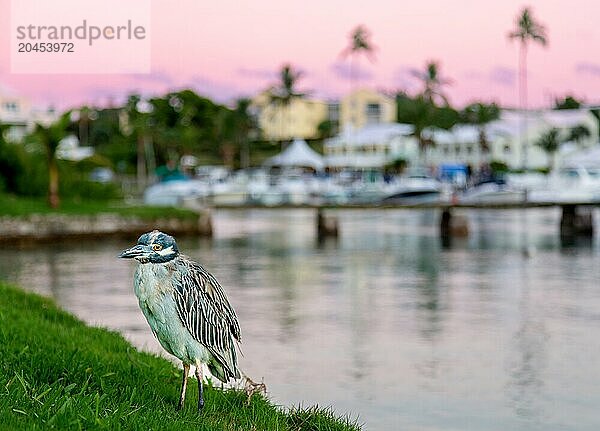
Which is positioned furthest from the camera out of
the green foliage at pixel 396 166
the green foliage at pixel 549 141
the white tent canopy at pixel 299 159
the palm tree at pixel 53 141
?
the green foliage at pixel 396 166

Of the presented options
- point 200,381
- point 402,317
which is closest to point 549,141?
point 402,317

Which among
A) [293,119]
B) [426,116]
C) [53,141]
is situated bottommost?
[53,141]

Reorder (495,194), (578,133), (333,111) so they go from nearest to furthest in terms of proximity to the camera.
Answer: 1. (495,194)
2. (578,133)
3. (333,111)

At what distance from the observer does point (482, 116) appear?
305ft

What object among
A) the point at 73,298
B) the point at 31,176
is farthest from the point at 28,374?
the point at 31,176

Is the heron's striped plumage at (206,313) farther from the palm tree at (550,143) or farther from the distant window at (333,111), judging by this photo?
the distant window at (333,111)

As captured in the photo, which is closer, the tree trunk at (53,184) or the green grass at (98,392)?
the green grass at (98,392)

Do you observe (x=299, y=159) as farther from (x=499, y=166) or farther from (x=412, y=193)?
(x=499, y=166)

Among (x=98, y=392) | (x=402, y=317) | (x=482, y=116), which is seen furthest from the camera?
(x=482, y=116)

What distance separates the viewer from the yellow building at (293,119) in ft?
377

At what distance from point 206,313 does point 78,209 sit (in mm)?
31185

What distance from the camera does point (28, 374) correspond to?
770cm

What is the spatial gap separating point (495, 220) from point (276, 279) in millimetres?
26052

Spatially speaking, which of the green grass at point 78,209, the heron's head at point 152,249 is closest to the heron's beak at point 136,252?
the heron's head at point 152,249
